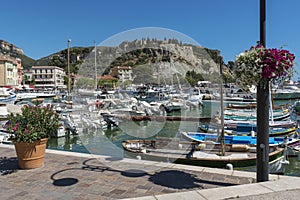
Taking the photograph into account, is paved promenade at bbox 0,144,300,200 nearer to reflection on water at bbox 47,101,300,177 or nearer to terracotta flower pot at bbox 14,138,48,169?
terracotta flower pot at bbox 14,138,48,169

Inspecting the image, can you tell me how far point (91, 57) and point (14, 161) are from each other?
3.15m

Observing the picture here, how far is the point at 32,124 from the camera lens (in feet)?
16.3

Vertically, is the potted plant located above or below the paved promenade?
above

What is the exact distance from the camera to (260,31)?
391cm

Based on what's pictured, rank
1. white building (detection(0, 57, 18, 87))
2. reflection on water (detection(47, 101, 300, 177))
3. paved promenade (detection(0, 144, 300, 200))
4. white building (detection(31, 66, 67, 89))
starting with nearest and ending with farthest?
1. paved promenade (detection(0, 144, 300, 200))
2. reflection on water (detection(47, 101, 300, 177))
3. white building (detection(0, 57, 18, 87))
4. white building (detection(31, 66, 67, 89))

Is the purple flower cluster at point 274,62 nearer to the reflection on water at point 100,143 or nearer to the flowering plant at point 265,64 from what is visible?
the flowering plant at point 265,64

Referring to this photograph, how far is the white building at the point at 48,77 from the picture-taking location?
308 ft

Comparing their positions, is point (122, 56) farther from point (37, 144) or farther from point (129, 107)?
point (129, 107)

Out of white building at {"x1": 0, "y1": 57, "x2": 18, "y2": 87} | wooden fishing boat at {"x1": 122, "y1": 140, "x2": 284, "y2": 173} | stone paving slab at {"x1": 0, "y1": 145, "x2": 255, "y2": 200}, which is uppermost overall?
white building at {"x1": 0, "y1": 57, "x2": 18, "y2": 87}

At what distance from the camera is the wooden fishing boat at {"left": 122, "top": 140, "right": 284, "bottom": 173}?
27.2 feet

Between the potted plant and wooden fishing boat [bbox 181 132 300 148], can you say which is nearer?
the potted plant

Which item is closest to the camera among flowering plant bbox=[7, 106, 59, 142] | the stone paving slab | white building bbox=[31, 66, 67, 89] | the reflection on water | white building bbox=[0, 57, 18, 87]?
the stone paving slab

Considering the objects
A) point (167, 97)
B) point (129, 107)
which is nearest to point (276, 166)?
point (129, 107)

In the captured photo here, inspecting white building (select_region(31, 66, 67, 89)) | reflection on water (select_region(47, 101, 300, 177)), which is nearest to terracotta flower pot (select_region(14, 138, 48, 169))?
reflection on water (select_region(47, 101, 300, 177))
